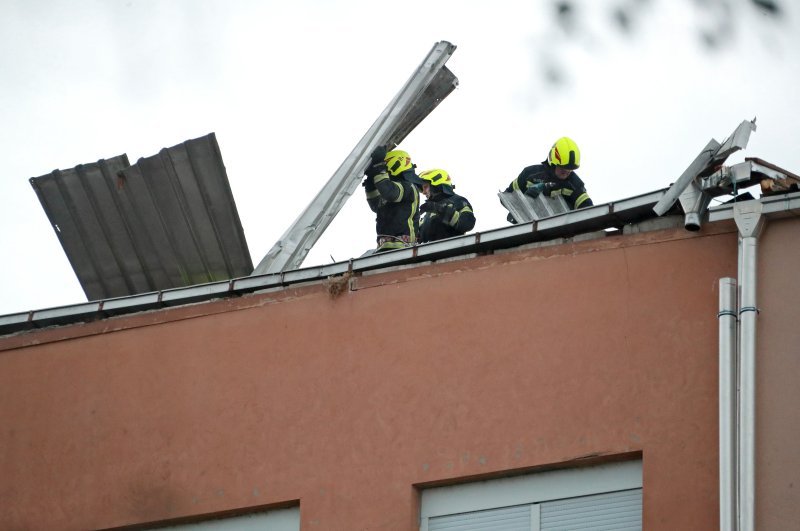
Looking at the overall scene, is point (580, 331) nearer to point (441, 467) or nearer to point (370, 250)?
point (441, 467)

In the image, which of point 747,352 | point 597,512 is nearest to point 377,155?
point 597,512

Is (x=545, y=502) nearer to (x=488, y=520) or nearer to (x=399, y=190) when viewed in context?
(x=488, y=520)

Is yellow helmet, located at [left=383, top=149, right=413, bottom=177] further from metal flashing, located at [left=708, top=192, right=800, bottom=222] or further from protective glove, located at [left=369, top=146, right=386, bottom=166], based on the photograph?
metal flashing, located at [left=708, top=192, right=800, bottom=222]

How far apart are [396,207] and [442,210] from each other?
63cm

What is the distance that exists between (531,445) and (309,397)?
67.7 inches

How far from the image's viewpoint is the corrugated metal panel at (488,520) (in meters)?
9.03

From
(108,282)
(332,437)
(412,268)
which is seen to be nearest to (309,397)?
(332,437)

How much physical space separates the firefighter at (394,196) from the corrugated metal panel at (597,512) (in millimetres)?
4642

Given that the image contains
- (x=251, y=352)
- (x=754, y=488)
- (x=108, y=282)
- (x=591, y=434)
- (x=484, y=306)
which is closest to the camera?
(x=754, y=488)

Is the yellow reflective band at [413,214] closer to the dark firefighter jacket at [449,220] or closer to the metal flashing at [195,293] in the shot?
the dark firefighter jacket at [449,220]

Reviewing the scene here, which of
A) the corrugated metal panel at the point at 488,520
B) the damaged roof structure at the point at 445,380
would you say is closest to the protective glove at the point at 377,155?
the damaged roof structure at the point at 445,380

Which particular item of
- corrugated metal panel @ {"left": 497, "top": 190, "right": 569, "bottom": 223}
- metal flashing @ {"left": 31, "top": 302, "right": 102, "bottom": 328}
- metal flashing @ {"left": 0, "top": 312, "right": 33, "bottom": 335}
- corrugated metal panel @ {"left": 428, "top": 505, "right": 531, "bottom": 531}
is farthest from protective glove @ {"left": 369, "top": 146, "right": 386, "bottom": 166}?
corrugated metal panel @ {"left": 428, "top": 505, "right": 531, "bottom": 531}

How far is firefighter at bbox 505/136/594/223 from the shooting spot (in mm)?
12938

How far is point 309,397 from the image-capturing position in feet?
32.6
